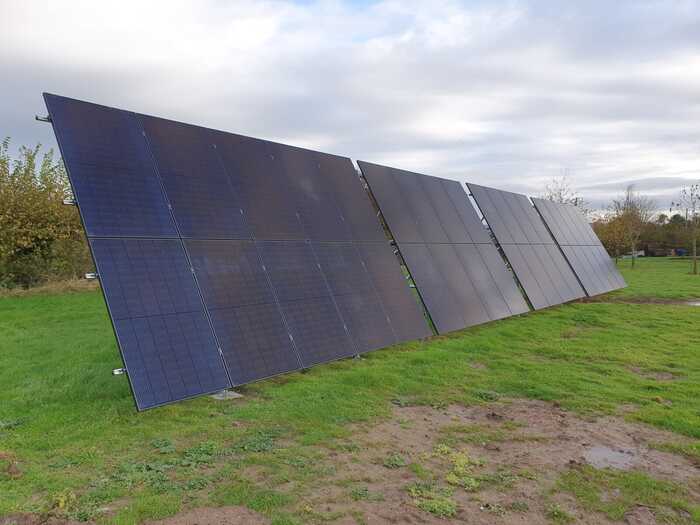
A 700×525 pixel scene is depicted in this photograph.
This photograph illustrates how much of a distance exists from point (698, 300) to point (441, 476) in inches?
707

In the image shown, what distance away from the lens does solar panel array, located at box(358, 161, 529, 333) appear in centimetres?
984

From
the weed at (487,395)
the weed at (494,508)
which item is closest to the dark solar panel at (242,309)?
the weed at (487,395)

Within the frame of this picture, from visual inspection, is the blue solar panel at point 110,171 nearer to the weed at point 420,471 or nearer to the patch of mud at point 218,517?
the patch of mud at point 218,517

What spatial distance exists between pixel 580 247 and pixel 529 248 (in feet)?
17.1

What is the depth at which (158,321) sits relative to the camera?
5.41 metres

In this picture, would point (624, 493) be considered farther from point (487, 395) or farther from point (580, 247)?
point (580, 247)

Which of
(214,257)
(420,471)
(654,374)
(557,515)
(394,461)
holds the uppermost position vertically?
(214,257)

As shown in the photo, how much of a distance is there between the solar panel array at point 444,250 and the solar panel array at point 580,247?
5695 mm

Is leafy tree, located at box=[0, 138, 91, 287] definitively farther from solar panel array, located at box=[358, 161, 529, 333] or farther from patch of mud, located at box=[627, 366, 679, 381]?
patch of mud, located at box=[627, 366, 679, 381]

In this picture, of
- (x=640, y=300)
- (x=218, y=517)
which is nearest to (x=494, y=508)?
(x=218, y=517)

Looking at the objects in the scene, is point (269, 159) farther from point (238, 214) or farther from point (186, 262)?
point (186, 262)

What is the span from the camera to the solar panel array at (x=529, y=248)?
13.4m

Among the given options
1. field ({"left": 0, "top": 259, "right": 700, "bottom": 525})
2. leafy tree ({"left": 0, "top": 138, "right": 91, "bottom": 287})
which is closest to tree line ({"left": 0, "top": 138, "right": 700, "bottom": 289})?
leafy tree ({"left": 0, "top": 138, "right": 91, "bottom": 287})

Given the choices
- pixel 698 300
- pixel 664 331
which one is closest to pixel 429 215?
pixel 664 331
